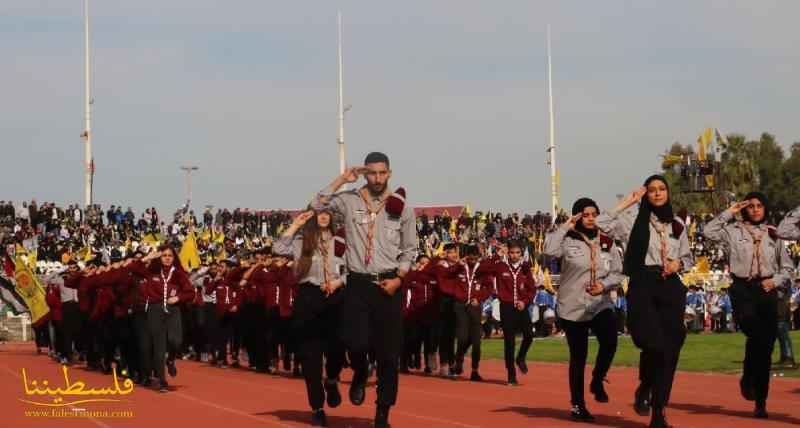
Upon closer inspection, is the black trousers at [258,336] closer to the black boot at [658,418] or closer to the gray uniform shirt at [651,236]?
the gray uniform shirt at [651,236]

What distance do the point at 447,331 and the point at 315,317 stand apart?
10.2 meters

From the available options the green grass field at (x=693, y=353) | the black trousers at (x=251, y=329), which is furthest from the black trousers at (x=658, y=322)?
the black trousers at (x=251, y=329)

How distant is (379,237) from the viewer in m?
12.2

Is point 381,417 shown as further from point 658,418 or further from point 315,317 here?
point 658,418

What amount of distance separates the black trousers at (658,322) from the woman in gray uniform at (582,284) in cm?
120

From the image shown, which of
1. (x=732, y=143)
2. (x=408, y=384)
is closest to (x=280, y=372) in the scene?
(x=408, y=384)

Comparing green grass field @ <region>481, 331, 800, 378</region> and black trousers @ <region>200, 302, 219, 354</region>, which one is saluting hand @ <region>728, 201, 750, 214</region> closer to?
green grass field @ <region>481, 331, 800, 378</region>

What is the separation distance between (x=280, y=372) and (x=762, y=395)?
491 inches

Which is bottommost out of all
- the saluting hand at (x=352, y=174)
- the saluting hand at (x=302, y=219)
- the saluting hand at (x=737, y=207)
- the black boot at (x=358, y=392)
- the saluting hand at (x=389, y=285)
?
the black boot at (x=358, y=392)

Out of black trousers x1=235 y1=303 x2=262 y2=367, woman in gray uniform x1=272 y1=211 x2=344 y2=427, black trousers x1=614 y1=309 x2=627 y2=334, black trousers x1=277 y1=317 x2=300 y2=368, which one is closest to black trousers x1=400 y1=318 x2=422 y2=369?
black trousers x1=277 y1=317 x2=300 y2=368

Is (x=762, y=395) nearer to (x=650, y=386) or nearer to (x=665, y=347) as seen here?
→ (x=650, y=386)

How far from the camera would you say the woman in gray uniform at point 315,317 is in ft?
44.1

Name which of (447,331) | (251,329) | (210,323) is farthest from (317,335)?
(210,323)

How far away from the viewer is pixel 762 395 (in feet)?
45.3
